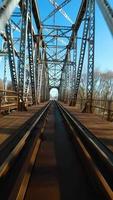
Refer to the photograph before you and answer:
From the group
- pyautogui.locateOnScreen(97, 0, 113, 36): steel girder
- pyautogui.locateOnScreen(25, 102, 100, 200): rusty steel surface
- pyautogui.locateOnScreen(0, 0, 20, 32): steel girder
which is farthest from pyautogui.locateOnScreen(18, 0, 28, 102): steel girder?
pyautogui.locateOnScreen(25, 102, 100, 200): rusty steel surface

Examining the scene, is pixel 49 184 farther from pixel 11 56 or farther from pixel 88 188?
pixel 11 56

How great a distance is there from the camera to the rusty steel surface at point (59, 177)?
507 centimetres

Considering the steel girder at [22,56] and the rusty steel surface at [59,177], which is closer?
the rusty steel surface at [59,177]

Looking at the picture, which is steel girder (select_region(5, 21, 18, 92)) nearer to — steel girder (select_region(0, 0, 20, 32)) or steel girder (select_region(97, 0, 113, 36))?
steel girder (select_region(97, 0, 113, 36))

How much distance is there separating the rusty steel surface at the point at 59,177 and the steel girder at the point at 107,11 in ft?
26.1

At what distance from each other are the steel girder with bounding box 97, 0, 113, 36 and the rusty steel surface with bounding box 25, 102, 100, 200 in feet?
26.1

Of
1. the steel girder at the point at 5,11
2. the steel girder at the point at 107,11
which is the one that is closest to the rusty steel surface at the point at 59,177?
the steel girder at the point at 5,11

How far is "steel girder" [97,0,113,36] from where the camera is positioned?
15566mm

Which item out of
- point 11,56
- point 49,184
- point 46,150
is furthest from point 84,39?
point 49,184

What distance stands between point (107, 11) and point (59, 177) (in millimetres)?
12105

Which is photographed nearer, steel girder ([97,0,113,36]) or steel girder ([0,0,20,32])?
steel girder ([0,0,20,32])

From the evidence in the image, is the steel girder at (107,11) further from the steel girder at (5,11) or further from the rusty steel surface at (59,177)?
the rusty steel surface at (59,177)

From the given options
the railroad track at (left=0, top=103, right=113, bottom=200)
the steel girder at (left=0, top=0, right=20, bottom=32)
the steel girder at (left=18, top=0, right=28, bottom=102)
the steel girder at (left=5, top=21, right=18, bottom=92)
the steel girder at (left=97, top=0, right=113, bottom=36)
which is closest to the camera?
the railroad track at (left=0, top=103, right=113, bottom=200)

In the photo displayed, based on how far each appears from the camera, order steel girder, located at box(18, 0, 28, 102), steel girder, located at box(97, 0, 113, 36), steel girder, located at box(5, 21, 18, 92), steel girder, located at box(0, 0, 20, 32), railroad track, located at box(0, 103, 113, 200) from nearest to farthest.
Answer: railroad track, located at box(0, 103, 113, 200), steel girder, located at box(0, 0, 20, 32), steel girder, located at box(97, 0, 113, 36), steel girder, located at box(5, 21, 18, 92), steel girder, located at box(18, 0, 28, 102)
